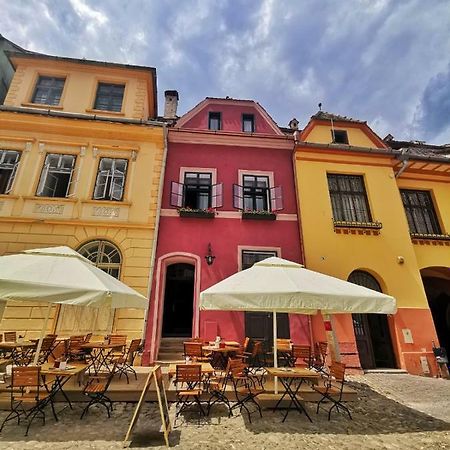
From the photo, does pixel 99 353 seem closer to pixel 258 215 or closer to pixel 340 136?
pixel 258 215

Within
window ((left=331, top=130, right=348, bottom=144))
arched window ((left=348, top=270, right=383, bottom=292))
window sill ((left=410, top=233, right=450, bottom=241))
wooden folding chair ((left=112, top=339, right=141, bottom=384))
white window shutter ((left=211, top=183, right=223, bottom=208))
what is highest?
window ((left=331, top=130, right=348, bottom=144))

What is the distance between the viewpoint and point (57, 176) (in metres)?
10.0

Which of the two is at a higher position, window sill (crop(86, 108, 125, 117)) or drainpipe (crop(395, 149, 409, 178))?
window sill (crop(86, 108, 125, 117))

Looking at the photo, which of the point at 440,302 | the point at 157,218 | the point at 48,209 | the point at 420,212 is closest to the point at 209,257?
the point at 157,218

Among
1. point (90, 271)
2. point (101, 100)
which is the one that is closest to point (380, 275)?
point (90, 271)

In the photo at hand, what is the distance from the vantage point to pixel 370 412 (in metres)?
5.13

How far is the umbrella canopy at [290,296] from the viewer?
4488mm

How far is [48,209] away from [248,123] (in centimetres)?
886

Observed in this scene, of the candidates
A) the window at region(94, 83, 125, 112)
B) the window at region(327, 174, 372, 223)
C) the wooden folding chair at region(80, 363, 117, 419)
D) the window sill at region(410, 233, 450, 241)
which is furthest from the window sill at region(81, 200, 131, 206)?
the window sill at region(410, 233, 450, 241)

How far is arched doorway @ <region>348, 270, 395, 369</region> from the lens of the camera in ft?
29.2

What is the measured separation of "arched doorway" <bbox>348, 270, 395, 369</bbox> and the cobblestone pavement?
11.6ft

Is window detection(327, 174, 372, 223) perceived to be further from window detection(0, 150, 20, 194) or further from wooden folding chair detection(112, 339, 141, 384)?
window detection(0, 150, 20, 194)

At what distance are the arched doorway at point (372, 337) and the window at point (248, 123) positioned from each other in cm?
746

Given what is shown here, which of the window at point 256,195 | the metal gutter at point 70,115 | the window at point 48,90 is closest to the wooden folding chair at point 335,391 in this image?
the window at point 256,195
